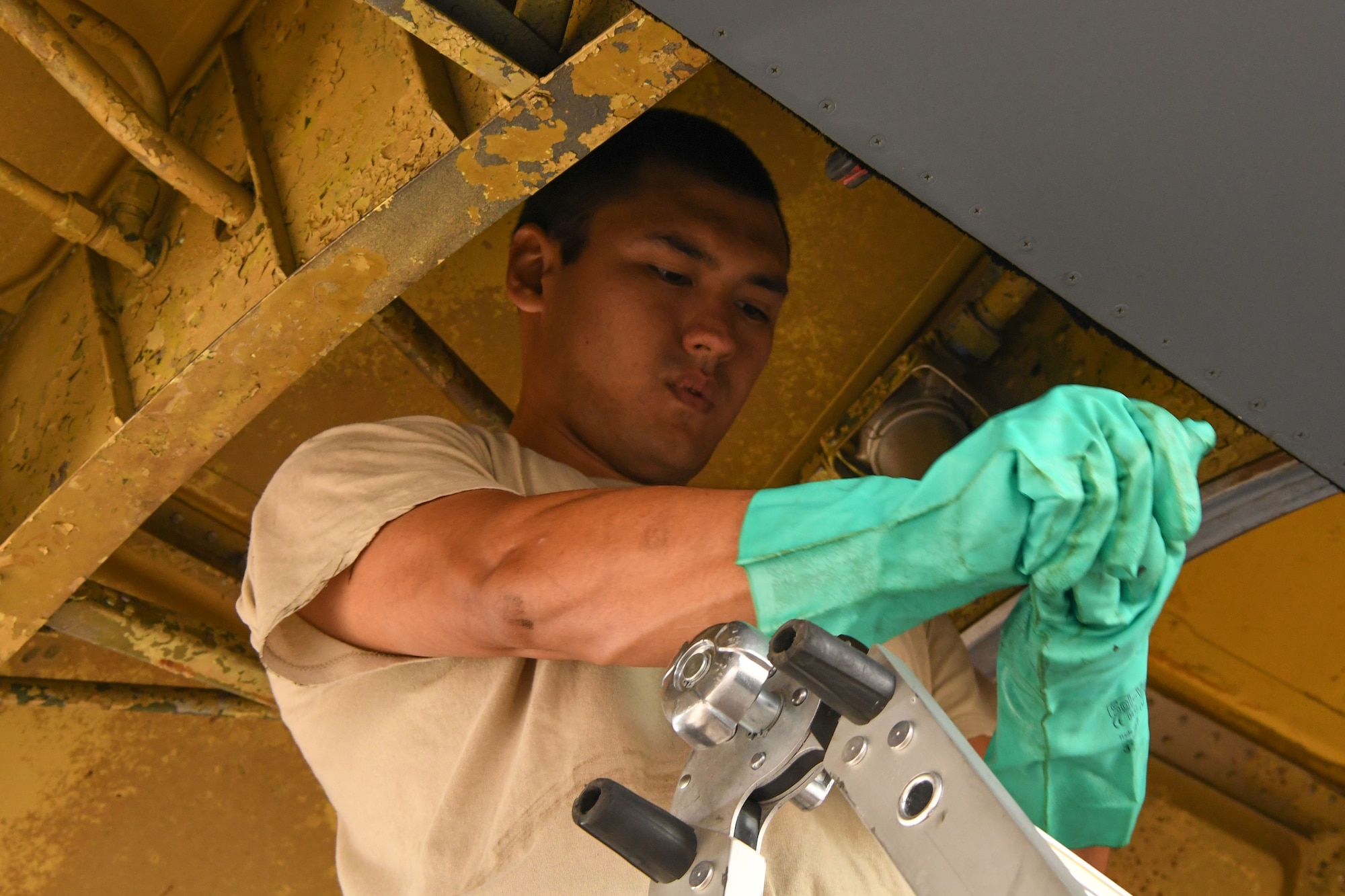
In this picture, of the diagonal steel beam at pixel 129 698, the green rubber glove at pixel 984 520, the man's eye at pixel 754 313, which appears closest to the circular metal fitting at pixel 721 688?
the green rubber glove at pixel 984 520

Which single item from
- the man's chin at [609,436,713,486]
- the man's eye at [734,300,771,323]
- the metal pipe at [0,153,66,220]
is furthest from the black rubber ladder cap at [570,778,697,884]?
the metal pipe at [0,153,66,220]

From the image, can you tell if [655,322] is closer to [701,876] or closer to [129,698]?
[701,876]

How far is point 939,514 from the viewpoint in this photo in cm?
88

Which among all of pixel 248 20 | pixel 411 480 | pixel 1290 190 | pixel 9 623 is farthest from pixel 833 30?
pixel 9 623

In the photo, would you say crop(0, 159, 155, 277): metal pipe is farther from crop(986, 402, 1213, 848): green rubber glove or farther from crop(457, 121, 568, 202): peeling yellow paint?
crop(986, 402, 1213, 848): green rubber glove

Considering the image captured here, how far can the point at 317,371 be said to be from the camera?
7.44 feet

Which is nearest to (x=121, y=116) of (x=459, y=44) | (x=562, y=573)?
(x=459, y=44)

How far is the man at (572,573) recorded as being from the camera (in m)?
0.95

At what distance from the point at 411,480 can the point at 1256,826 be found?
198cm

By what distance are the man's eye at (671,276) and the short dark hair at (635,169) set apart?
0.15 meters

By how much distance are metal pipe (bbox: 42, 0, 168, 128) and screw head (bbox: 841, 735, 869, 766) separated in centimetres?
136

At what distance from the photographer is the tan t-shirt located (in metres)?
1.18

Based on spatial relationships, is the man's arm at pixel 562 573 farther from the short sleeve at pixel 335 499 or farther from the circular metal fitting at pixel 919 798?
the circular metal fitting at pixel 919 798

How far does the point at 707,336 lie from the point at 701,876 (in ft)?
3.36
